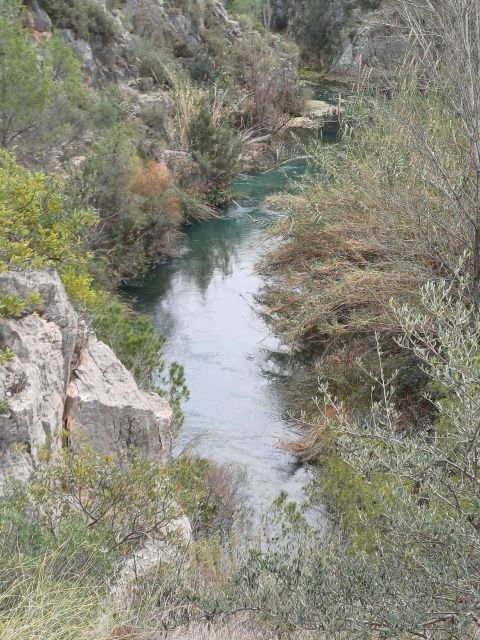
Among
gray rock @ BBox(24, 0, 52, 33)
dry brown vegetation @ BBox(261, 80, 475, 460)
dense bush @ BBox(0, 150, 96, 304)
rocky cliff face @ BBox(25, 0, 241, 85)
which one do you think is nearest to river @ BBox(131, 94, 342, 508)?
dry brown vegetation @ BBox(261, 80, 475, 460)

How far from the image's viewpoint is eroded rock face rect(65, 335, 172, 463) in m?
7.43

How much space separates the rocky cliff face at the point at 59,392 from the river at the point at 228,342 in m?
1.75

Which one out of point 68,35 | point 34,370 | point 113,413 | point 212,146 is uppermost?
point 34,370

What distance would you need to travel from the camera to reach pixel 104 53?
26.1 m

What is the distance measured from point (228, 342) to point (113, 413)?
23.4 ft

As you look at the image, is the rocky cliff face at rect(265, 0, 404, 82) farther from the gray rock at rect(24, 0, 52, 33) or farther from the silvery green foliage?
the silvery green foliage

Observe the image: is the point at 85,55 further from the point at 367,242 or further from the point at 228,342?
the point at 367,242

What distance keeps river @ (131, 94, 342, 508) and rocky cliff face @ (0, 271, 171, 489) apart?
175 centimetres

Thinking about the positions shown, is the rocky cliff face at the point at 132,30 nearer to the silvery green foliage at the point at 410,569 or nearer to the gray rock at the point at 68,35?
the gray rock at the point at 68,35

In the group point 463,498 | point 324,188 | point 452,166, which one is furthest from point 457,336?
point 324,188

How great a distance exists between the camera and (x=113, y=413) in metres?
7.46

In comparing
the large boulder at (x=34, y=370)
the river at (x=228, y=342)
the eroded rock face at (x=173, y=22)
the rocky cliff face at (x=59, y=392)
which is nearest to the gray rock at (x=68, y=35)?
the eroded rock face at (x=173, y=22)

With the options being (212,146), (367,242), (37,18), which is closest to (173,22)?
(37,18)

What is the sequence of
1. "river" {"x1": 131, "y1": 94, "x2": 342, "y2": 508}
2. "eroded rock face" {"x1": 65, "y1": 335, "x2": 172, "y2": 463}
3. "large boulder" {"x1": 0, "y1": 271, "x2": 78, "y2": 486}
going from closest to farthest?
"large boulder" {"x1": 0, "y1": 271, "x2": 78, "y2": 486}, "eroded rock face" {"x1": 65, "y1": 335, "x2": 172, "y2": 463}, "river" {"x1": 131, "y1": 94, "x2": 342, "y2": 508}
